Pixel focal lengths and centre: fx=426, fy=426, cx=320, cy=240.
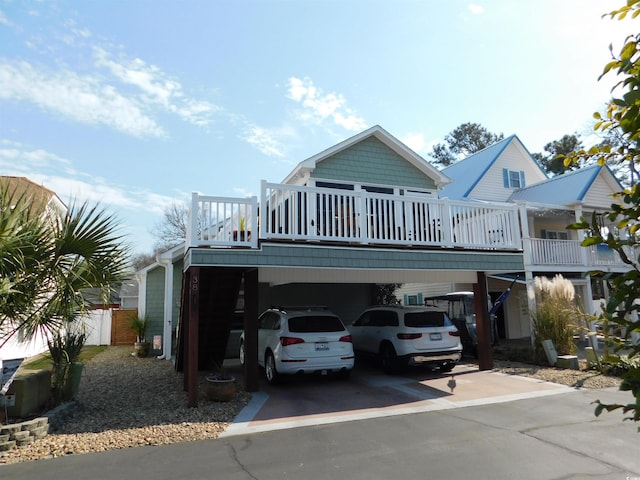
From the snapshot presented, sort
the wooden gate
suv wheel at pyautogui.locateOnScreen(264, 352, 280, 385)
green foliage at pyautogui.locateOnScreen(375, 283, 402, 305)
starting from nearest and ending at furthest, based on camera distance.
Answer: suv wheel at pyautogui.locateOnScreen(264, 352, 280, 385), green foliage at pyautogui.locateOnScreen(375, 283, 402, 305), the wooden gate

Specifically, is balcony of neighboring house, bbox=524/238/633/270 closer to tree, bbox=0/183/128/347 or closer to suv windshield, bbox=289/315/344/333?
suv windshield, bbox=289/315/344/333

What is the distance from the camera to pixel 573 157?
6.91 feet

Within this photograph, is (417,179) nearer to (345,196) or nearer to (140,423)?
(345,196)

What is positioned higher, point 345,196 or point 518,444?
point 345,196

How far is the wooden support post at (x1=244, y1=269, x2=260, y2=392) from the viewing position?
8.96 m

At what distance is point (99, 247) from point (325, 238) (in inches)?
161

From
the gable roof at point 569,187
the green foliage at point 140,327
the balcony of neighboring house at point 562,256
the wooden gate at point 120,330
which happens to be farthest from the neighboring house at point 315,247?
the gable roof at point 569,187

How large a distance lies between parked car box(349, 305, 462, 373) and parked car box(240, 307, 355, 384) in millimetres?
1295

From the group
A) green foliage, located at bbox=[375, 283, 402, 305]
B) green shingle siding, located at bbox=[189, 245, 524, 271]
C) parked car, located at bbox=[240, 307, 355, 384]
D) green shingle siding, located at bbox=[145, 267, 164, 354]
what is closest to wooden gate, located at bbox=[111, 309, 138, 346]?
green shingle siding, located at bbox=[145, 267, 164, 354]

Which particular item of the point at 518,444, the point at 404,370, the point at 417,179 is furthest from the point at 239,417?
the point at 417,179

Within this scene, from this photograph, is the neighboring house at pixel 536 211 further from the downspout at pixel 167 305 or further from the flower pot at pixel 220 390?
the downspout at pixel 167 305

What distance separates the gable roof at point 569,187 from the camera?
17672mm

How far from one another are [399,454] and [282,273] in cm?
500

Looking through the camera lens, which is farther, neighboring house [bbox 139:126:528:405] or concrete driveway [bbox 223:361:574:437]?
neighboring house [bbox 139:126:528:405]
